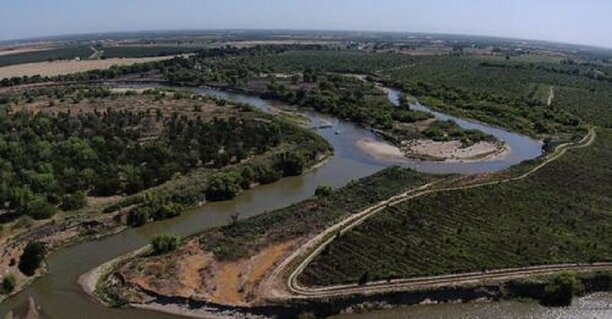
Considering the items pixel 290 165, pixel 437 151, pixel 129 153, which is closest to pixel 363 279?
pixel 290 165

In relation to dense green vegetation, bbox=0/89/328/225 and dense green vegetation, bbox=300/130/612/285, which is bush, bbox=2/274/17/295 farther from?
dense green vegetation, bbox=300/130/612/285

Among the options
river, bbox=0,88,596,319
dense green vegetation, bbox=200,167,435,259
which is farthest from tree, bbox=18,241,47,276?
dense green vegetation, bbox=200,167,435,259

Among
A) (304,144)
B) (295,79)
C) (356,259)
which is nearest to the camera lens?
(356,259)

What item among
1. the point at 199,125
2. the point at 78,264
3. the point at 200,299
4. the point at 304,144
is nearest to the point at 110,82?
the point at 199,125

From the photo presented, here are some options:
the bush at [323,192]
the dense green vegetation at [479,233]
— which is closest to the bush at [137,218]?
the bush at [323,192]

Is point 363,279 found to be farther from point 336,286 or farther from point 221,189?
point 221,189

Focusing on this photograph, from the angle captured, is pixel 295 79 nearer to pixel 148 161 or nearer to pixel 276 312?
pixel 148 161
